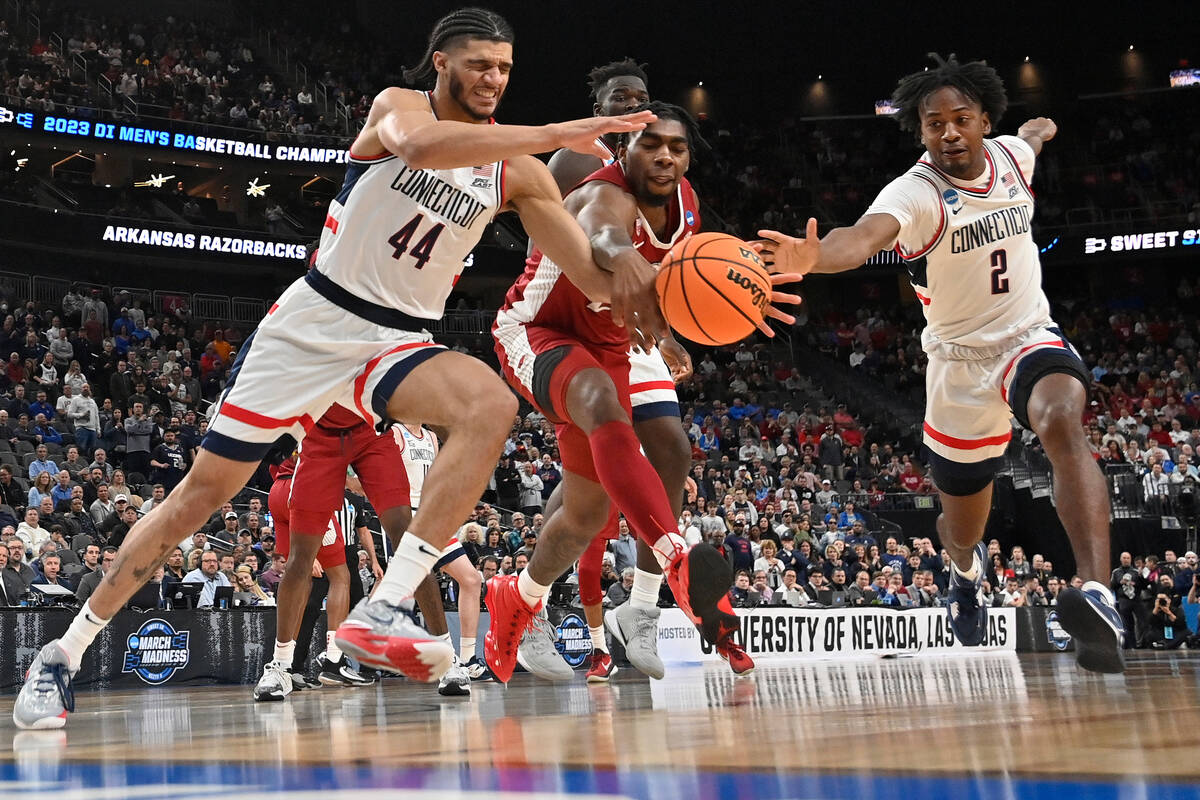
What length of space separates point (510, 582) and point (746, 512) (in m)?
12.7

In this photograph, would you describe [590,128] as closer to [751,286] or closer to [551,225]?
[551,225]

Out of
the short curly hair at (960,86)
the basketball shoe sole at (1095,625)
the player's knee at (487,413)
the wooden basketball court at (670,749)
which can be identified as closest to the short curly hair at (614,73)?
the short curly hair at (960,86)

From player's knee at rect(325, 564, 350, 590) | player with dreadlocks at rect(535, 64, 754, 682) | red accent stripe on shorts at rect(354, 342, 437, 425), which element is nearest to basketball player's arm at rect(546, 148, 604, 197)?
player with dreadlocks at rect(535, 64, 754, 682)

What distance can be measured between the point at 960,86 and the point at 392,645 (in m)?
3.95

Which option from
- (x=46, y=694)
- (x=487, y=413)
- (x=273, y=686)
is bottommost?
(x=273, y=686)

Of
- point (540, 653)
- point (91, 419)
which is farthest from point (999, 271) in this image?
point (91, 419)

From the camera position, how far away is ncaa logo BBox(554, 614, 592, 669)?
1354 centimetres

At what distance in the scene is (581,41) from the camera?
36000mm

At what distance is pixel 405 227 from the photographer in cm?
468

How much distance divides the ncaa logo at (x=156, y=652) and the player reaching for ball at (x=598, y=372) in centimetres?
655

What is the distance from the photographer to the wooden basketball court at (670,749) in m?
2.33

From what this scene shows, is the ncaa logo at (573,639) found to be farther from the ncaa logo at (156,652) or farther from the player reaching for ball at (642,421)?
the player reaching for ball at (642,421)

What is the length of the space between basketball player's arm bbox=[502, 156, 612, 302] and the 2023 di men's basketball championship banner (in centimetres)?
905

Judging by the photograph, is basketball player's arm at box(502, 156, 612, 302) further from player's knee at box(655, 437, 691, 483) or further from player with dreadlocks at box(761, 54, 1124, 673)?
player's knee at box(655, 437, 691, 483)
